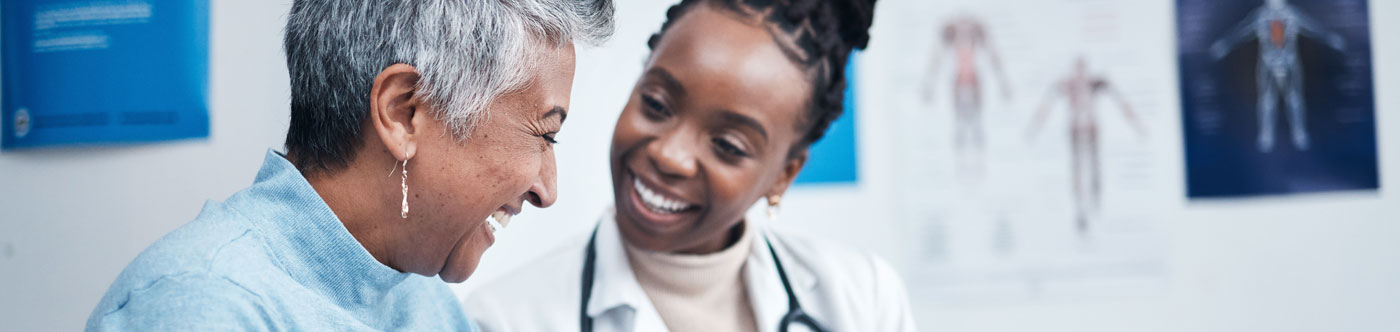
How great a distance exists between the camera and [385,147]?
2.65 feet

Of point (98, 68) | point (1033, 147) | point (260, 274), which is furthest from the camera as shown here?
point (1033, 147)

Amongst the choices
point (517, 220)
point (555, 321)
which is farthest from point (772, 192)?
point (517, 220)

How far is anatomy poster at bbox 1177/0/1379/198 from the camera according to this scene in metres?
1.83

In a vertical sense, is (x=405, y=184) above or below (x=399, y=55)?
below

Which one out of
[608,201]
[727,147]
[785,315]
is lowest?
[785,315]

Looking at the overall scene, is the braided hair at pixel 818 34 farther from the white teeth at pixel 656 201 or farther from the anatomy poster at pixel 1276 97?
the anatomy poster at pixel 1276 97

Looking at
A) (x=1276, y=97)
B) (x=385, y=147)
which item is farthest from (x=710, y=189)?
(x=1276, y=97)

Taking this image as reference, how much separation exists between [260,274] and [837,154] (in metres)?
1.10

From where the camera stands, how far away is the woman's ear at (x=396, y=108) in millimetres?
779

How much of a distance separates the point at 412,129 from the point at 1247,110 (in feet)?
5.45

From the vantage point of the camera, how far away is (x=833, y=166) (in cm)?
167

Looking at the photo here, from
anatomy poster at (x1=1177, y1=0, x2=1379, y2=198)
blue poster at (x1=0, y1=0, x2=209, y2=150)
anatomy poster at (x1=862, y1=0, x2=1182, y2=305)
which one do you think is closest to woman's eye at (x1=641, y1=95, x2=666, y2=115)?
blue poster at (x1=0, y1=0, x2=209, y2=150)

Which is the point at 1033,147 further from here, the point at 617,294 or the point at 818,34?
the point at 617,294

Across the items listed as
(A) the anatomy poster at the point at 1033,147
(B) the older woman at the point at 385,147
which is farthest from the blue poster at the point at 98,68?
(A) the anatomy poster at the point at 1033,147
